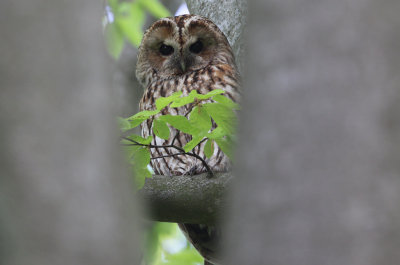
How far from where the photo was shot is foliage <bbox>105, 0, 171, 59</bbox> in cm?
483

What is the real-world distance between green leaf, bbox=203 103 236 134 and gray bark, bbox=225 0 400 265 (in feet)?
4.00

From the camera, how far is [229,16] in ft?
13.7

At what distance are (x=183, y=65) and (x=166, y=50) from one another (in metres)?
0.30

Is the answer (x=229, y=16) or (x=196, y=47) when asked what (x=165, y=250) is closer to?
(x=196, y=47)

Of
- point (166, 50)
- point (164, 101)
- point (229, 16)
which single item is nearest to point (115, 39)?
point (166, 50)

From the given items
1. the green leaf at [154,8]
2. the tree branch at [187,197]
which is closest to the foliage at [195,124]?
the tree branch at [187,197]

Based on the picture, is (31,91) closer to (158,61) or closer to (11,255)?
(11,255)

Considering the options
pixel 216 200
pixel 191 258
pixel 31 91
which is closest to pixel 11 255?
Answer: pixel 31 91

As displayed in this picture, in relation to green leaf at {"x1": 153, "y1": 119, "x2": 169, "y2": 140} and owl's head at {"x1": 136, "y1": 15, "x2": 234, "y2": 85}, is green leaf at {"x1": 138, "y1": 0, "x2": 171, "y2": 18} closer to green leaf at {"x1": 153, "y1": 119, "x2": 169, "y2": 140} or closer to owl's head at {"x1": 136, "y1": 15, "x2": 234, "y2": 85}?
owl's head at {"x1": 136, "y1": 15, "x2": 234, "y2": 85}

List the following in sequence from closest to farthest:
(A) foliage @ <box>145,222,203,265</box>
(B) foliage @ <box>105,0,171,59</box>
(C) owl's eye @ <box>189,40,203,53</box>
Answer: (C) owl's eye @ <box>189,40,203,53</box>
(A) foliage @ <box>145,222,203,265</box>
(B) foliage @ <box>105,0,171,59</box>

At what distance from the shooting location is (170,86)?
423cm

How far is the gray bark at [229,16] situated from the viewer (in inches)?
159

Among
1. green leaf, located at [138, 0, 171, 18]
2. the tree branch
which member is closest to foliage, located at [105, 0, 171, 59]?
green leaf, located at [138, 0, 171, 18]

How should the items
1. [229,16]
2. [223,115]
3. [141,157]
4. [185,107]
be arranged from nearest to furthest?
[223,115], [141,157], [185,107], [229,16]
